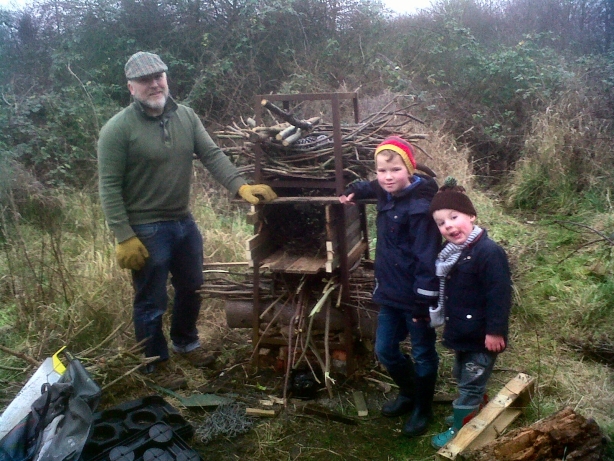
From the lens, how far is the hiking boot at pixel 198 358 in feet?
14.7

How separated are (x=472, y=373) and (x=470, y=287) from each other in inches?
20.6

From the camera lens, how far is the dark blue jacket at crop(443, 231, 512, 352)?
2.81 metres

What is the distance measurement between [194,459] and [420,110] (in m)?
8.37

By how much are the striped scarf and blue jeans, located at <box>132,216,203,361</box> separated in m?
1.98

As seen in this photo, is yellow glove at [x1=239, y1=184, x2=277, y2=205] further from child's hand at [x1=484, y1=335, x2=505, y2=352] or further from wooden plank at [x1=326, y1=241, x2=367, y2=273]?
child's hand at [x1=484, y1=335, x2=505, y2=352]

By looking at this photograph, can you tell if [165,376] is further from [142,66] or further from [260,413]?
[142,66]

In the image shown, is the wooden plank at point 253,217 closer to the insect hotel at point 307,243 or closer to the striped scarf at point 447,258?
the insect hotel at point 307,243

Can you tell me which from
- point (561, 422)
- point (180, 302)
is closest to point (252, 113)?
point (180, 302)

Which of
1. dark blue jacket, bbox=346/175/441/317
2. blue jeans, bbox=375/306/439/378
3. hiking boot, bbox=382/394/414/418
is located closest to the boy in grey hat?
dark blue jacket, bbox=346/175/441/317

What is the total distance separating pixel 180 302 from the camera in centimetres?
442

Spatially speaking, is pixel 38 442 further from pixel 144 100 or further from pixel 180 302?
pixel 144 100

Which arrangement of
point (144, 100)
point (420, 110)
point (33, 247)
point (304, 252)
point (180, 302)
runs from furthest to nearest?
point (420, 110), point (33, 247), point (180, 302), point (304, 252), point (144, 100)

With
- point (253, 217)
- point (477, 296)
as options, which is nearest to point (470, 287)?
point (477, 296)

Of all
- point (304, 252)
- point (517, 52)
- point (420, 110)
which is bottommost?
point (304, 252)
